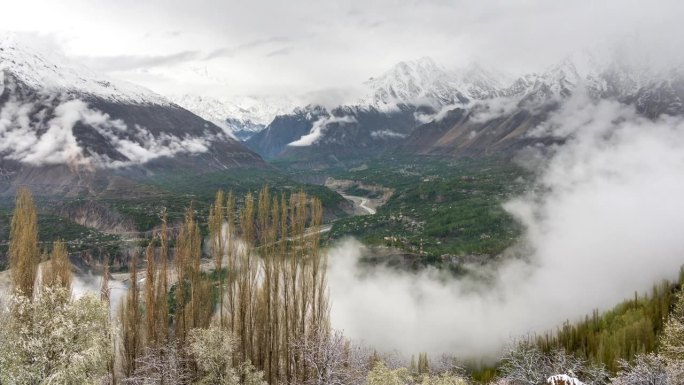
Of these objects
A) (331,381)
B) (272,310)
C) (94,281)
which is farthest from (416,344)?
(331,381)

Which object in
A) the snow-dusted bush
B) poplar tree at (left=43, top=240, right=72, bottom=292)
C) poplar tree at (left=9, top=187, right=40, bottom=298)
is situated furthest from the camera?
poplar tree at (left=43, top=240, right=72, bottom=292)

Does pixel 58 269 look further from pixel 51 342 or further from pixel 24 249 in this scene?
pixel 51 342

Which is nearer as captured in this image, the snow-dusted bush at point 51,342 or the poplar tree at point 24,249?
the snow-dusted bush at point 51,342

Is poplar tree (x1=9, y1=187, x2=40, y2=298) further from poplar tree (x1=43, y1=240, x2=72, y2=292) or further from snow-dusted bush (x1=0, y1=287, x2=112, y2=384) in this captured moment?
snow-dusted bush (x1=0, y1=287, x2=112, y2=384)

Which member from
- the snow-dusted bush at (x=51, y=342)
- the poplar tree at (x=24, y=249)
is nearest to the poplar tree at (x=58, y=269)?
the poplar tree at (x=24, y=249)

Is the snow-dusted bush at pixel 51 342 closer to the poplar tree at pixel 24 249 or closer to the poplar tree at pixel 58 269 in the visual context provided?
the poplar tree at pixel 24 249

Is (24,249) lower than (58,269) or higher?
higher

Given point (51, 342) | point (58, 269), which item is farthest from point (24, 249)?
point (51, 342)

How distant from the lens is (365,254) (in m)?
198

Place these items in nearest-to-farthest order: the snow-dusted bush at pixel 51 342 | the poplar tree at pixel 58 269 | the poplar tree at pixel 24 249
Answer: the snow-dusted bush at pixel 51 342 < the poplar tree at pixel 24 249 < the poplar tree at pixel 58 269

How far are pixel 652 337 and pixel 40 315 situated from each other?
104300 millimetres

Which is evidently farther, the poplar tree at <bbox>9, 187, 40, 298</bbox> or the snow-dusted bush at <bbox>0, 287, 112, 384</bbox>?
the poplar tree at <bbox>9, 187, 40, 298</bbox>

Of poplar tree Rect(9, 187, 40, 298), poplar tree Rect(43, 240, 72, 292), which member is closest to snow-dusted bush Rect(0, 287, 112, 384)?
poplar tree Rect(9, 187, 40, 298)

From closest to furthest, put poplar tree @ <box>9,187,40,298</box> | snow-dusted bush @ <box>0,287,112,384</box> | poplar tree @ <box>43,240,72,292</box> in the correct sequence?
snow-dusted bush @ <box>0,287,112,384</box> < poplar tree @ <box>9,187,40,298</box> < poplar tree @ <box>43,240,72,292</box>
